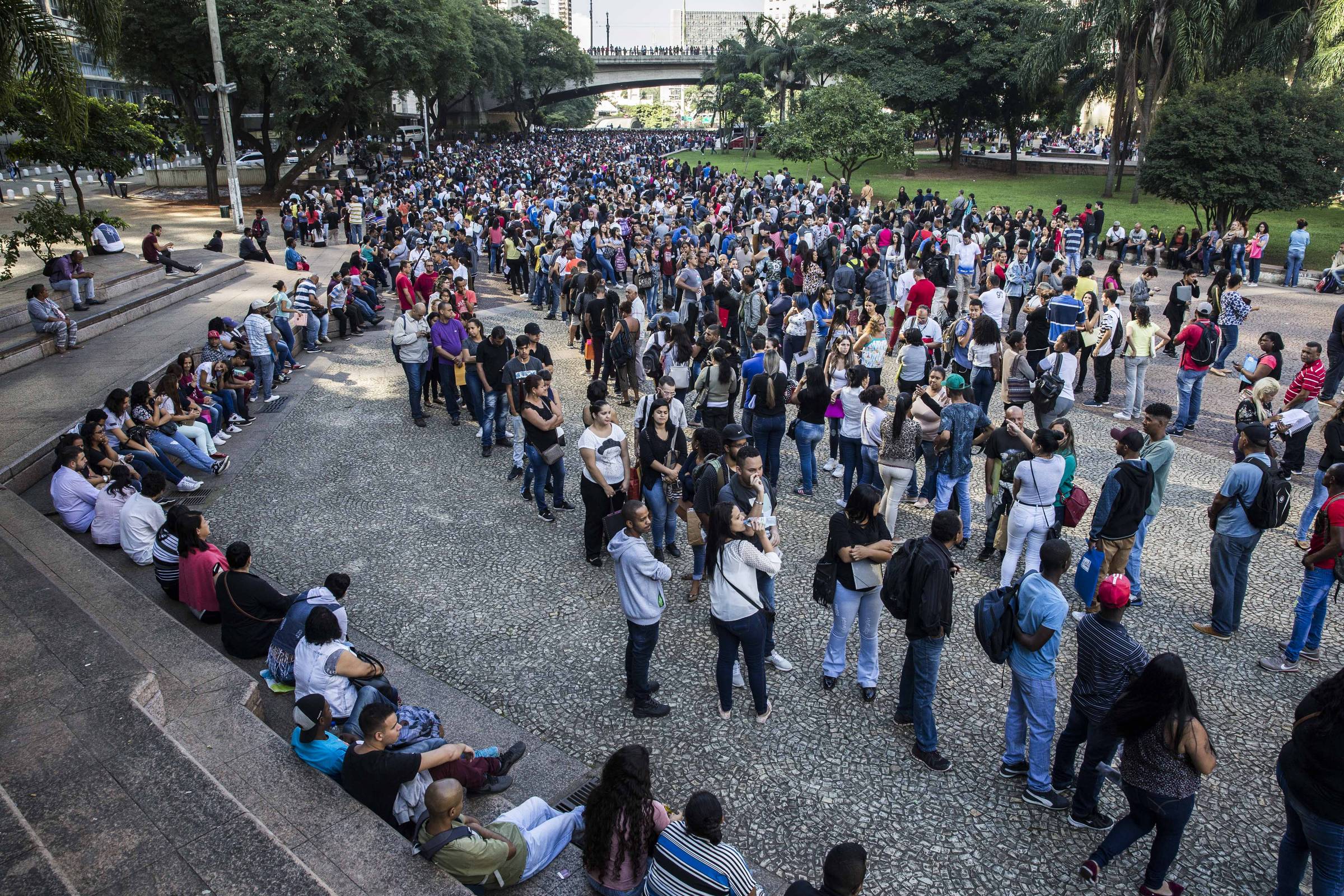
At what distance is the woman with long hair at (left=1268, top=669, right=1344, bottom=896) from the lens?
3693 mm

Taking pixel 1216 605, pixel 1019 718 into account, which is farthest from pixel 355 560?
pixel 1216 605

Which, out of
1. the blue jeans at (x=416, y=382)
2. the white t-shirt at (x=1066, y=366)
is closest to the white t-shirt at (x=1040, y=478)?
the white t-shirt at (x=1066, y=366)

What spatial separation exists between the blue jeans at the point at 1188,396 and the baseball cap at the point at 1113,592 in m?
7.32

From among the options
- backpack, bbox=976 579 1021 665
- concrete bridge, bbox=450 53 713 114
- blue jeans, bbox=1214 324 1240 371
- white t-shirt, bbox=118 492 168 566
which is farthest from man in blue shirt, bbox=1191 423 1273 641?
concrete bridge, bbox=450 53 713 114

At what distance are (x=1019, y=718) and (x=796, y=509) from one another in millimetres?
4088

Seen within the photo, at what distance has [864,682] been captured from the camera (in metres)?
5.75

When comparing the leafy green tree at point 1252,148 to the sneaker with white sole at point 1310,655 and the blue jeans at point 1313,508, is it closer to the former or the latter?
the blue jeans at point 1313,508

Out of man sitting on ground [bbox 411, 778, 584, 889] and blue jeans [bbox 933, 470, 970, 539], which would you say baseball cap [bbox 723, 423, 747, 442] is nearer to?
blue jeans [bbox 933, 470, 970, 539]

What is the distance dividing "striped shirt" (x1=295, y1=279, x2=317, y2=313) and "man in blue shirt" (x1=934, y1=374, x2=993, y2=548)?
11411 mm

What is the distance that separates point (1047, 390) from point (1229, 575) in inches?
111

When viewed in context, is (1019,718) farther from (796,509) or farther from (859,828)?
(796,509)

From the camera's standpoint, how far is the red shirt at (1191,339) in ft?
32.6

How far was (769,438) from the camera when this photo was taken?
846cm

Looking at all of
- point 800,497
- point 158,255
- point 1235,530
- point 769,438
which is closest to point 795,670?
point 769,438
